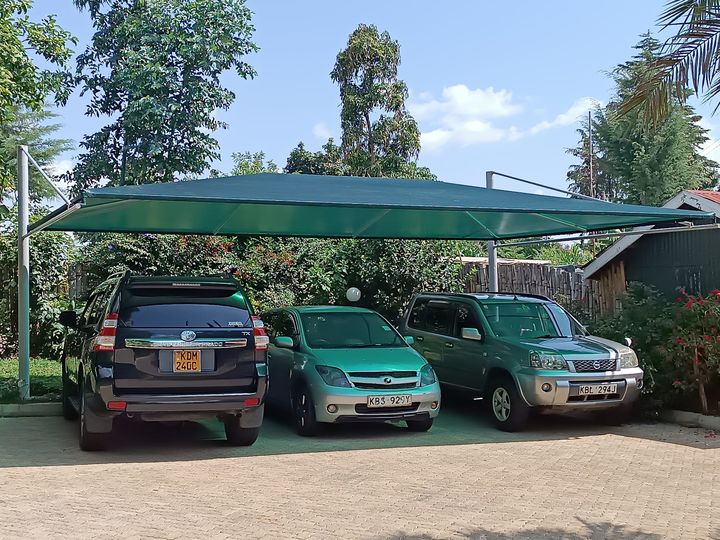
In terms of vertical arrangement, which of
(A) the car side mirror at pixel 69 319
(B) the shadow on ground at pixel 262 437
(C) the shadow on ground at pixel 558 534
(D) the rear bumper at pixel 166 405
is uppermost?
(A) the car side mirror at pixel 69 319

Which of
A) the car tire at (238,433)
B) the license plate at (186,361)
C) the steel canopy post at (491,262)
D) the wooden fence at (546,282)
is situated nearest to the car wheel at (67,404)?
the car tire at (238,433)

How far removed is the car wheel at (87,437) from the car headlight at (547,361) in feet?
17.3

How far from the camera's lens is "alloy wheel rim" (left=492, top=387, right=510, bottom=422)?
36.8 ft

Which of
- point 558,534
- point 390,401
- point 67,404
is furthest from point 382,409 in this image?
point 67,404

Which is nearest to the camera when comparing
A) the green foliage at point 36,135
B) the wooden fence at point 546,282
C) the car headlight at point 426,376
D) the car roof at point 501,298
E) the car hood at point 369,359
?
the car hood at point 369,359

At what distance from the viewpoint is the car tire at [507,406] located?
11.0 m

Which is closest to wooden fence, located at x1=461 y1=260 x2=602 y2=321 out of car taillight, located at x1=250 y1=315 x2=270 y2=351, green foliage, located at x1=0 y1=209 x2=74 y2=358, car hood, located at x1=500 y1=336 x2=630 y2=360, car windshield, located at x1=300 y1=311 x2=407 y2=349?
car hood, located at x1=500 y1=336 x2=630 y2=360

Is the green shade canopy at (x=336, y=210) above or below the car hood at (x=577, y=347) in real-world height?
above

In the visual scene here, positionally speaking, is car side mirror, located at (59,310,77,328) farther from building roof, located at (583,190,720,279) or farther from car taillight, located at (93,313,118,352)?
building roof, located at (583,190,720,279)

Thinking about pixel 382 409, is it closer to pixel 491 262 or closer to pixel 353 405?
pixel 353 405

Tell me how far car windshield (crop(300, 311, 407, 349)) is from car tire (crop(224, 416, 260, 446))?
174 centimetres

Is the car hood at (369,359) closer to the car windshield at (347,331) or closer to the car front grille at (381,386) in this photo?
the car front grille at (381,386)

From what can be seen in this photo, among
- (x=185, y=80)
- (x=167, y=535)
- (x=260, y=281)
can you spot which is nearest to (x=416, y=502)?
(x=167, y=535)

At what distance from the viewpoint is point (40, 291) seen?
17.8 m
